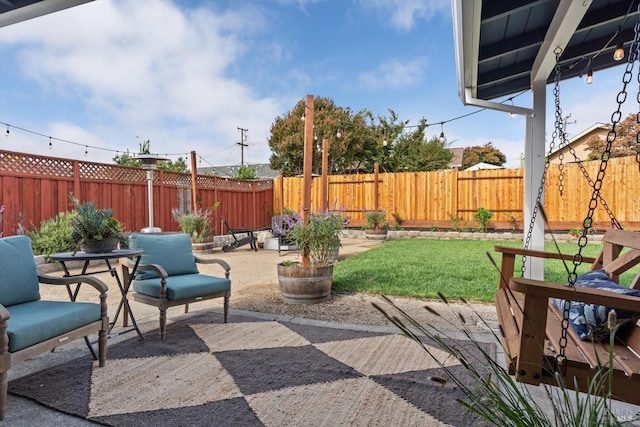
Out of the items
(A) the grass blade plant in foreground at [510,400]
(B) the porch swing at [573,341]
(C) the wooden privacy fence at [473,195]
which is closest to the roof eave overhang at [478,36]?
(B) the porch swing at [573,341]

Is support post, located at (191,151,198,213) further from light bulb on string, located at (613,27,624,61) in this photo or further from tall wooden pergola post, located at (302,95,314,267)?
light bulb on string, located at (613,27,624,61)

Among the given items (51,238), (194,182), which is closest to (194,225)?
(194,182)

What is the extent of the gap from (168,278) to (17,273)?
1.09 metres

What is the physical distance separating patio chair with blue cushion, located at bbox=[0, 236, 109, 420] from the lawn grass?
101 inches

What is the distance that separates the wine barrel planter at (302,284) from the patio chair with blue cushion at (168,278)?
72 cm

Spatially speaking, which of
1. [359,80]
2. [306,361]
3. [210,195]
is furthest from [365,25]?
[306,361]

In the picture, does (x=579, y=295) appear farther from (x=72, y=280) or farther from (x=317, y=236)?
(x=317, y=236)

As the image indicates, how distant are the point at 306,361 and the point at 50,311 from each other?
61.9 inches

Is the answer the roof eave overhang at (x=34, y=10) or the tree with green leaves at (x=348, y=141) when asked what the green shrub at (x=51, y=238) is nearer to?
the roof eave overhang at (x=34, y=10)

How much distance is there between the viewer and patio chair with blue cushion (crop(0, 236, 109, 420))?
1.80 meters

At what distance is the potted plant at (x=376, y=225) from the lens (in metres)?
10.2

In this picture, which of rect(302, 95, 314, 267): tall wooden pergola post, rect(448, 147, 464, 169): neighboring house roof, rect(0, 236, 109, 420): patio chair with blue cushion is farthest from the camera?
rect(448, 147, 464, 169): neighboring house roof

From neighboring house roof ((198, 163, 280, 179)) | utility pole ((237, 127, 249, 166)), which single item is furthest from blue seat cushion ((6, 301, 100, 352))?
neighboring house roof ((198, 163, 280, 179))

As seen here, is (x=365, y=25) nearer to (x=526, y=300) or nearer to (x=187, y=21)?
(x=187, y=21)
